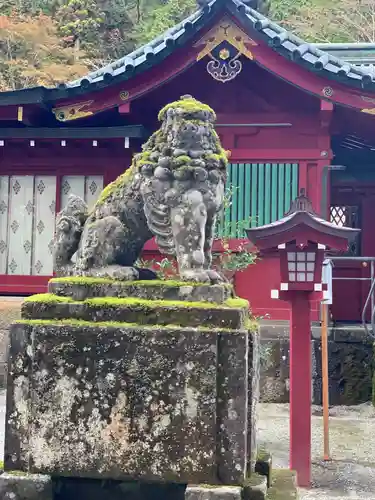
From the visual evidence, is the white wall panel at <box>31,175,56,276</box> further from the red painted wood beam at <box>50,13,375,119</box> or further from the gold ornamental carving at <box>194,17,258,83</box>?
the gold ornamental carving at <box>194,17,258,83</box>

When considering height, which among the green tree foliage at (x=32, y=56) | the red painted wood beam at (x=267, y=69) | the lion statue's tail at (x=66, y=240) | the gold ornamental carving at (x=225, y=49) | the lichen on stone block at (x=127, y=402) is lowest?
the lichen on stone block at (x=127, y=402)

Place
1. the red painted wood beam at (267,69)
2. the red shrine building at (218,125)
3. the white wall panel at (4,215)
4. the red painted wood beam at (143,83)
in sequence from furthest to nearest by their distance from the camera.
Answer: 1. the white wall panel at (4,215)
2. the red painted wood beam at (143,83)
3. the red shrine building at (218,125)
4. the red painted wood beam at (267,69)

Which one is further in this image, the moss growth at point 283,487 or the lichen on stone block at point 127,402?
the moss growth at point 283,487

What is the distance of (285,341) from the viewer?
7.80m

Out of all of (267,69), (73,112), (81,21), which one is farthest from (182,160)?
(81,21)

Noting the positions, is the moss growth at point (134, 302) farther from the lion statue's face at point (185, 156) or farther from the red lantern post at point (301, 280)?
the red lantern post at point (301, 280)

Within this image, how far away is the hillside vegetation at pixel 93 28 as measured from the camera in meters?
19.0

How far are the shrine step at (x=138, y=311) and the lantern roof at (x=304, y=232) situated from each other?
2.23m

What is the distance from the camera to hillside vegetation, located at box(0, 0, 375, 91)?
19.0 m

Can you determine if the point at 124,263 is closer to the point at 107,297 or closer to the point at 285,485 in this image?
the point at 107,297

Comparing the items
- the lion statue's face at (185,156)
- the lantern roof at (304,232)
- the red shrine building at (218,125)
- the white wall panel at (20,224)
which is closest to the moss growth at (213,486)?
the lion statue's face at (185,156)

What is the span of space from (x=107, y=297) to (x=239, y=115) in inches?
250

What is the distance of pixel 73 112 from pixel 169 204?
19.1 ft

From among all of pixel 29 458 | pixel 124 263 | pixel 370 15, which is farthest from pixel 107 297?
pixel 370 15
